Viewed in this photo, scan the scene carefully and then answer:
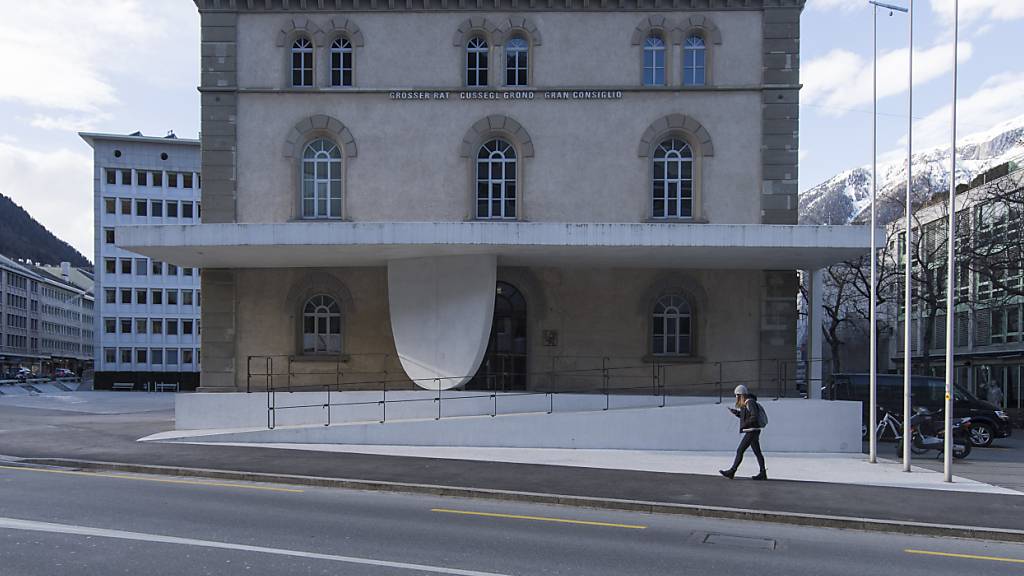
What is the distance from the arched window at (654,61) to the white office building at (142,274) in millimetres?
62974

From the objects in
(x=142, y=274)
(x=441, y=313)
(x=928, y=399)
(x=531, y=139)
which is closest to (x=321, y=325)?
(x=441, y=313)

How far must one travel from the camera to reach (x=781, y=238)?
18.0 meters

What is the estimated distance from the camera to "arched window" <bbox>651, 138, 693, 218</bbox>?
22.3 meters

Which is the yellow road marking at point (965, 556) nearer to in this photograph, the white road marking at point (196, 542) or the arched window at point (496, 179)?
the white road marking at point (196, 542)

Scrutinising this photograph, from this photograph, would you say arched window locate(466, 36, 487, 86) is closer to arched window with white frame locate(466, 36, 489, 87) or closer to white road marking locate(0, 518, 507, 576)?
arched window with white frame locate(466, 36, 489, 87)

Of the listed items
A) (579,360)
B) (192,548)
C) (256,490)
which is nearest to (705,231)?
(579,360)

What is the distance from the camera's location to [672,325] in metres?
22.3

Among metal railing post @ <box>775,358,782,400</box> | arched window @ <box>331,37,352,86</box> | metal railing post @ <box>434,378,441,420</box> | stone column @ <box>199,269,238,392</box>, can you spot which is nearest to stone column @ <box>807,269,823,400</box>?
metal railing post @ <box>775,358,782,400</box>

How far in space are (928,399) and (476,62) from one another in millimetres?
15414

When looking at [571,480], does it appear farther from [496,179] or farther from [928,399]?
[928,399]

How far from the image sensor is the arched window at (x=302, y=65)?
895 inches

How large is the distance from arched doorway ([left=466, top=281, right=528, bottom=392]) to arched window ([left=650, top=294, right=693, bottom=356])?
3563mm

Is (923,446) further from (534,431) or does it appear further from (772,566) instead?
(772,566)

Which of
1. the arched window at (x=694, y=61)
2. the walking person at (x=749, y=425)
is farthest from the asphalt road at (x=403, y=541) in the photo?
the arched window at (x=694, y=61)
